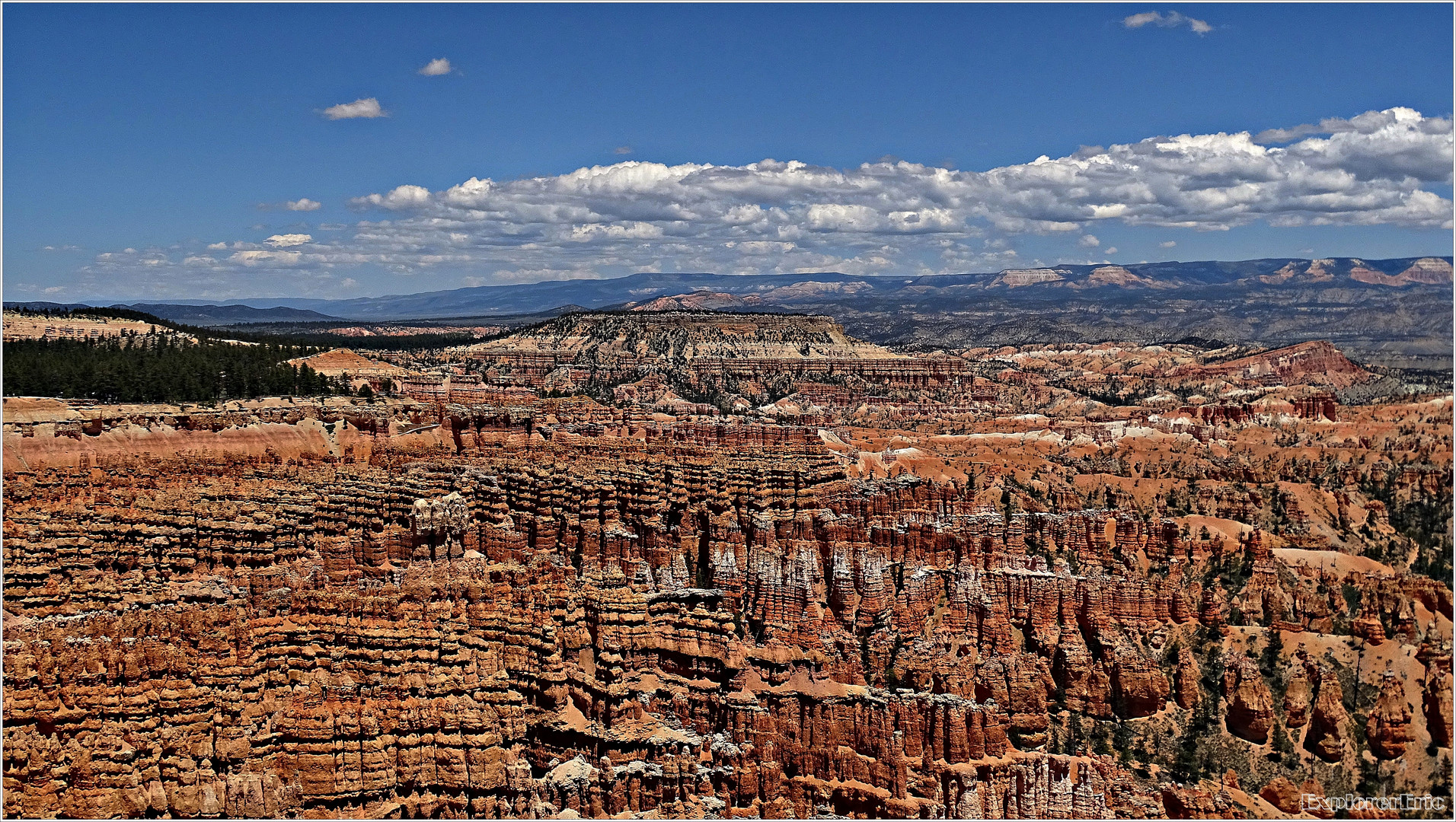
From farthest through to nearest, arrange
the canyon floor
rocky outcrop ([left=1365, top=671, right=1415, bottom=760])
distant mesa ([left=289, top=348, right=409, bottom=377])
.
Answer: distant mesa ([left=289, top=348, right=409, bottom=377]), rocky outcrop ([left=1365, top=671, right=1415, bottom=760]), the canyon floor

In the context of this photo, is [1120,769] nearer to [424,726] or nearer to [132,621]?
[424,726]

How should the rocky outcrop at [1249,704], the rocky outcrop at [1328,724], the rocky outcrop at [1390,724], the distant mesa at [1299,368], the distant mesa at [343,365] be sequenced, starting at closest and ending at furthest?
the rocky outcrop at [1390,724] < the rocky outcrop at [1328,724] < the rocky outcrop at [1249,704] < the distant mesa at [343,365] < the distant mesa at [1299,368]

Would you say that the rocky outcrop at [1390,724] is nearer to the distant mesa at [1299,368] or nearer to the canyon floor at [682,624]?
the canyon floor at [682,624]

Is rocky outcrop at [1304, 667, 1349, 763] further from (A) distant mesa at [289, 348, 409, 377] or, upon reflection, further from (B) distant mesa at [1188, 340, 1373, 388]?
(B) distant mesa at [1188, 340, 1373, 388]

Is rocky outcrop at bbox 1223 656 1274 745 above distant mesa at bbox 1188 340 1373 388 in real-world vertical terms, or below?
below

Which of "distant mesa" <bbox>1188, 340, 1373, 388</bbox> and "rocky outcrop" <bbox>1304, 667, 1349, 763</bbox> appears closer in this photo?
"rocky outcrop" <bbox>1304, 667, 1349, 763</bbox>

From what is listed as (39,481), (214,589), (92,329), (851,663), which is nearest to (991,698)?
(851,663)

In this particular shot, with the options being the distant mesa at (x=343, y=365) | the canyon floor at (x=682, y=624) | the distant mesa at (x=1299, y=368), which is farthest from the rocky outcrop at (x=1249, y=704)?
the distant mesa at (x=1299, y=368)

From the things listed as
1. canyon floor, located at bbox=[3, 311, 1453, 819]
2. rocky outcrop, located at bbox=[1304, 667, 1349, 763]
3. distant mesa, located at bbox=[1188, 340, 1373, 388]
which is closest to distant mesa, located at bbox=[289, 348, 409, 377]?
canyon floor, located at bbox=[3, 311, 1453, 819]

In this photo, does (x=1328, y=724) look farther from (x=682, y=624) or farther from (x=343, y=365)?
(x=343, y=365)
